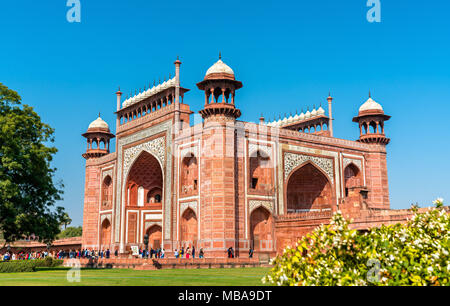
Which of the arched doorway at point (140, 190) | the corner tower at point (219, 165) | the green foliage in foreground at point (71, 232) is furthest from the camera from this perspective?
the green foliage in foreground at point (71, 232)

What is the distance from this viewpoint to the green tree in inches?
730

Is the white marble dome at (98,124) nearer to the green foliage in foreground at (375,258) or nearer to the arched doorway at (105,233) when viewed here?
the arched doorway at (105,233)

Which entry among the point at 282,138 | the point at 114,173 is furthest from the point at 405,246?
the point at 114,173

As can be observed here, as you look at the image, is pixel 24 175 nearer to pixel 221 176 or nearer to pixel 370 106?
pixel 221 176

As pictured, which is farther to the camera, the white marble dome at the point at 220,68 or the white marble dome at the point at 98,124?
the white marble dome at the point at 98,124

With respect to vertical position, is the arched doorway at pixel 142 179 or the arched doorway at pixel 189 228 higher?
the arched doorway at pixel 142 179

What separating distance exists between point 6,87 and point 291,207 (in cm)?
1937

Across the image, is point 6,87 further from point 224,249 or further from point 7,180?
point 224,249

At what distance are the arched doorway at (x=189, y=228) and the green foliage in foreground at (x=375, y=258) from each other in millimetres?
21901

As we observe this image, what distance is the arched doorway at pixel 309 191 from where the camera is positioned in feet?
107

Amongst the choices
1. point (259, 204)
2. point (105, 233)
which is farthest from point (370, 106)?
point (105, 233)

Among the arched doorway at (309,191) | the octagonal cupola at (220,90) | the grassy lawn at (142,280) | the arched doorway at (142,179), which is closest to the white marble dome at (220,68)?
the octagonal cupola at (220,90)

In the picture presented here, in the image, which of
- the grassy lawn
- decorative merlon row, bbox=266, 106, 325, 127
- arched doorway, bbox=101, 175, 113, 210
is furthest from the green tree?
decorative merlon row, bbox=266, 106, 325, 127

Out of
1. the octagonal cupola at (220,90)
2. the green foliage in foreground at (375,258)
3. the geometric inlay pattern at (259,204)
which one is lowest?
the green foliage in foreground at (375,258)
